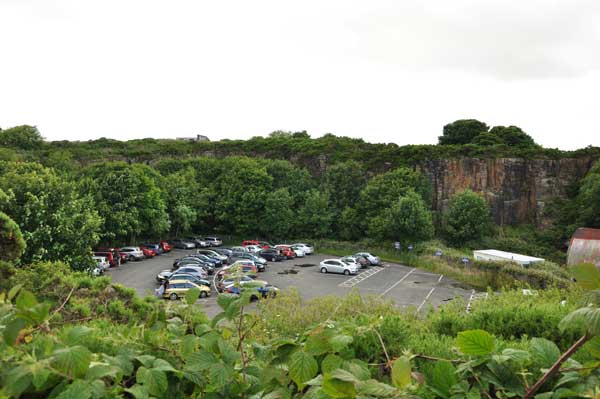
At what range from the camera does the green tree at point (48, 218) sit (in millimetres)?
19797

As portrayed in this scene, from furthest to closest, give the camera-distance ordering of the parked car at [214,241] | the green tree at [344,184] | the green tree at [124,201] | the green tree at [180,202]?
the green tree at [344,184]
the parked car at [214,241]
the green tree at [180,202]
the green tree at [124,201]

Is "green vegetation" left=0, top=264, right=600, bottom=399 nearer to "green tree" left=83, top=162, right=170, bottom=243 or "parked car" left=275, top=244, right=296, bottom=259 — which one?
"green tree" left=83, top=162, right=170, bottom=243

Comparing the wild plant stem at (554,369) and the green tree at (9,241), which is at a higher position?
the wild plant stem at (554,369)

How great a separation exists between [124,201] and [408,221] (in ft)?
71.9

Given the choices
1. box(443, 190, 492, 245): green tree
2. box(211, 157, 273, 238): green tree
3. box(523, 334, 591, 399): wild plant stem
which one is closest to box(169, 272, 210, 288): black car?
box(211, 157, 273, 238): green tree

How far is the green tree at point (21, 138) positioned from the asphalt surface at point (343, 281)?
130 ft

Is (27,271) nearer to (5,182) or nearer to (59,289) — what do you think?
(59,289)

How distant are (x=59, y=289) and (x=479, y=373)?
9284 mm

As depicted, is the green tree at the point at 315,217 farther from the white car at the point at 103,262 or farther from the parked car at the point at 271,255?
the white car at the point at 103,262

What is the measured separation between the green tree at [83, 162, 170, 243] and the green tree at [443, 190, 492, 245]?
79.6ft

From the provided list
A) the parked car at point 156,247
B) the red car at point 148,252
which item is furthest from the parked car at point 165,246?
the red car at point 148,252

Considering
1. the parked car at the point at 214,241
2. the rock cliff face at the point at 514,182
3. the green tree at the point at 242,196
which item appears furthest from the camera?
the rock cliff face at the point at 514,182

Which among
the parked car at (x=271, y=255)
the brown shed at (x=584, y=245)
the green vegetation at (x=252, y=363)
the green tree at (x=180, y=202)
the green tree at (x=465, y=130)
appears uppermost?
the green tree at (x=465, y=130)

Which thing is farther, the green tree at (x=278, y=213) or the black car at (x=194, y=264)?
the green tree at (x=278, y=213)
